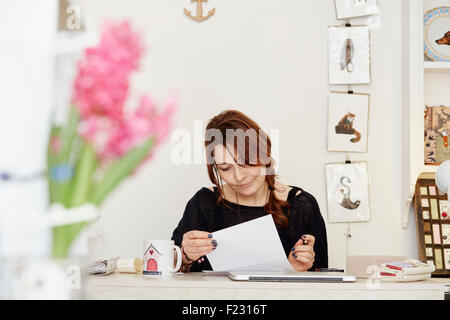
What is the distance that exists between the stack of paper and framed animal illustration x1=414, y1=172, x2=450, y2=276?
29.9 inches

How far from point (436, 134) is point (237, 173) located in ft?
2.61

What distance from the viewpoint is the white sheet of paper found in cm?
126

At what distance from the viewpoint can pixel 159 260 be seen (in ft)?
3.84

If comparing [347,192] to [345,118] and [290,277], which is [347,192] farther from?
[290,277]

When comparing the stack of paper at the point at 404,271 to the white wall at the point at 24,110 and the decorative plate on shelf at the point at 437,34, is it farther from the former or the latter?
the decorative plate on shelf at the point at 437,34

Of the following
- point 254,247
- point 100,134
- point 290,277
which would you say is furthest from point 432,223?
point 100,134

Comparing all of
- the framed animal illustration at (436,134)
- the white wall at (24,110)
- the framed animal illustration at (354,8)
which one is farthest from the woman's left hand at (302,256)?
the white wall at (24,110)

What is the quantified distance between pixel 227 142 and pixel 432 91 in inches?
33.9

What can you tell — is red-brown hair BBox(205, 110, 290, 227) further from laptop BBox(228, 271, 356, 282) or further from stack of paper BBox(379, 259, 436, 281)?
laptop BBox(228, 271, 356, 282)

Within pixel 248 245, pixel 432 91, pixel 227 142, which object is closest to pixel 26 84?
pixel 248 245

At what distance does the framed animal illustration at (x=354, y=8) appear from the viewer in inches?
80.1

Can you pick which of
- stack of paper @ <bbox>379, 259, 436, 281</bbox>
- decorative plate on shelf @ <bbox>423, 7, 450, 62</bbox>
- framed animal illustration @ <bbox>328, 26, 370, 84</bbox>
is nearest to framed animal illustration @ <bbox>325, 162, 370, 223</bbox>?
framed animal illustration @ <bbox>328, 26, 370, 84</bbox>

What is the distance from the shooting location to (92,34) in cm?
41

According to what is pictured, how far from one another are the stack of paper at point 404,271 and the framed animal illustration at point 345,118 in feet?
2.81
